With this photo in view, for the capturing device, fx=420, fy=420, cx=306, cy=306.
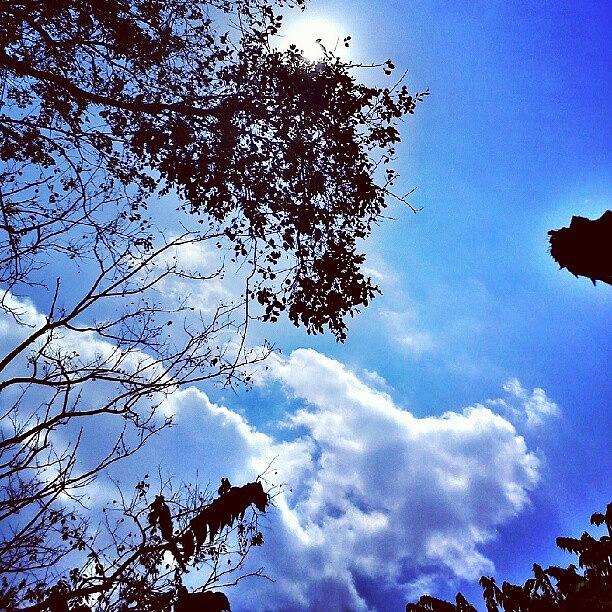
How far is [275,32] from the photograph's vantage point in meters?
9.18

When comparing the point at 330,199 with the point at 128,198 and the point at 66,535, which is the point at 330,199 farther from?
the point at 66,535

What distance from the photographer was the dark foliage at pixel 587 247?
113 inches

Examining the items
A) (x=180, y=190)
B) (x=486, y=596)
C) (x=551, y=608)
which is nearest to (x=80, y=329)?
(x=180, y=190)

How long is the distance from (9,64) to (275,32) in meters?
5.20

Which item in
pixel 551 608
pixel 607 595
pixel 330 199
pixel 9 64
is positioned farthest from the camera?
pixel 551 608

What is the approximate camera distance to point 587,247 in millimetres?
2955

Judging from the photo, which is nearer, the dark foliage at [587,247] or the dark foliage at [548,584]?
the dark foliage at [587,247]

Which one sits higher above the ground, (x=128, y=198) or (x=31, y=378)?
(x=128, y=198)

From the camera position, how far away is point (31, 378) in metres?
9.11

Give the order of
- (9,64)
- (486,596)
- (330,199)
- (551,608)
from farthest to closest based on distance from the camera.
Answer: (486,596) → (551,608) → (330,199) → (9,64)

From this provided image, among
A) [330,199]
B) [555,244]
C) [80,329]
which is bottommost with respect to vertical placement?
[555,244]

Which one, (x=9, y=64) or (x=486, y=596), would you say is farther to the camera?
(x=486, y=596)

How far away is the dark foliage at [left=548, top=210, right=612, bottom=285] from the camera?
2862 mm

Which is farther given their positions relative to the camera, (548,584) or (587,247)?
(548,584)
